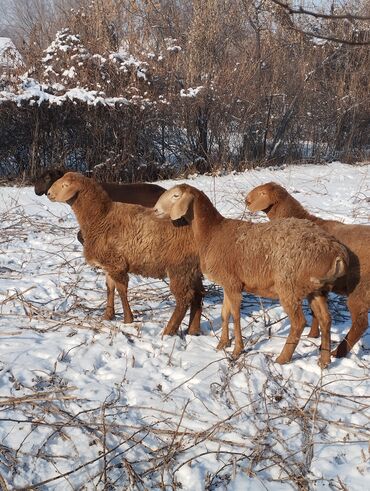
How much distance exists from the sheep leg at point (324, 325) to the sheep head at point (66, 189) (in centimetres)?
286

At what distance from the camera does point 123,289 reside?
18.9 ft

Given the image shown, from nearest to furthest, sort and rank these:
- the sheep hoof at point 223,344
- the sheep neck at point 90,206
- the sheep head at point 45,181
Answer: the sheep hoof at point 223,344 → the sheep neck at point 90,206 → the sheep head at point 45,181

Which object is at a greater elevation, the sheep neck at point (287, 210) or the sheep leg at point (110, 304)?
the sheep neck at point (287, 210)

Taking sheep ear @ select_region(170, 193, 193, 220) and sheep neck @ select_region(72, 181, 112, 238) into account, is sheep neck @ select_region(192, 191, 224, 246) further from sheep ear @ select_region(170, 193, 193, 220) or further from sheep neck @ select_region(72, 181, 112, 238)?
sheep neck @ select_region(72, 181, 112, 238)

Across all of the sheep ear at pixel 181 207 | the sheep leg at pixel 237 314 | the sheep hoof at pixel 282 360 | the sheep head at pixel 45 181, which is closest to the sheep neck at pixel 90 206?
the sheep ear at pixel 181 207

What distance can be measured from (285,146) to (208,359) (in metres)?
15.2

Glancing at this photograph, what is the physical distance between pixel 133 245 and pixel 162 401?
1956 mm

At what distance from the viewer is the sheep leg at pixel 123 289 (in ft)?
18.8

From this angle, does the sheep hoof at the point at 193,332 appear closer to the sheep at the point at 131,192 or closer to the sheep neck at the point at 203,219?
the sheep neck at the point at 203,219

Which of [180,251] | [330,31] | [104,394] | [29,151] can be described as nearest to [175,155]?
[29,151]

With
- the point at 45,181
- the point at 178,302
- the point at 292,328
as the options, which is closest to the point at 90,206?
the point at 178,302

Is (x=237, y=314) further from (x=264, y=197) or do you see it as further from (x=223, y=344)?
(x=264, y=197)

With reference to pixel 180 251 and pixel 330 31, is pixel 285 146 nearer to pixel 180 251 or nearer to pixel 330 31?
pixel 330 31

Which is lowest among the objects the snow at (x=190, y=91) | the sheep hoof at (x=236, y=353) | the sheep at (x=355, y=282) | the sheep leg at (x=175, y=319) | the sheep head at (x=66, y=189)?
the sheep hoof at (x=236, y=353)
